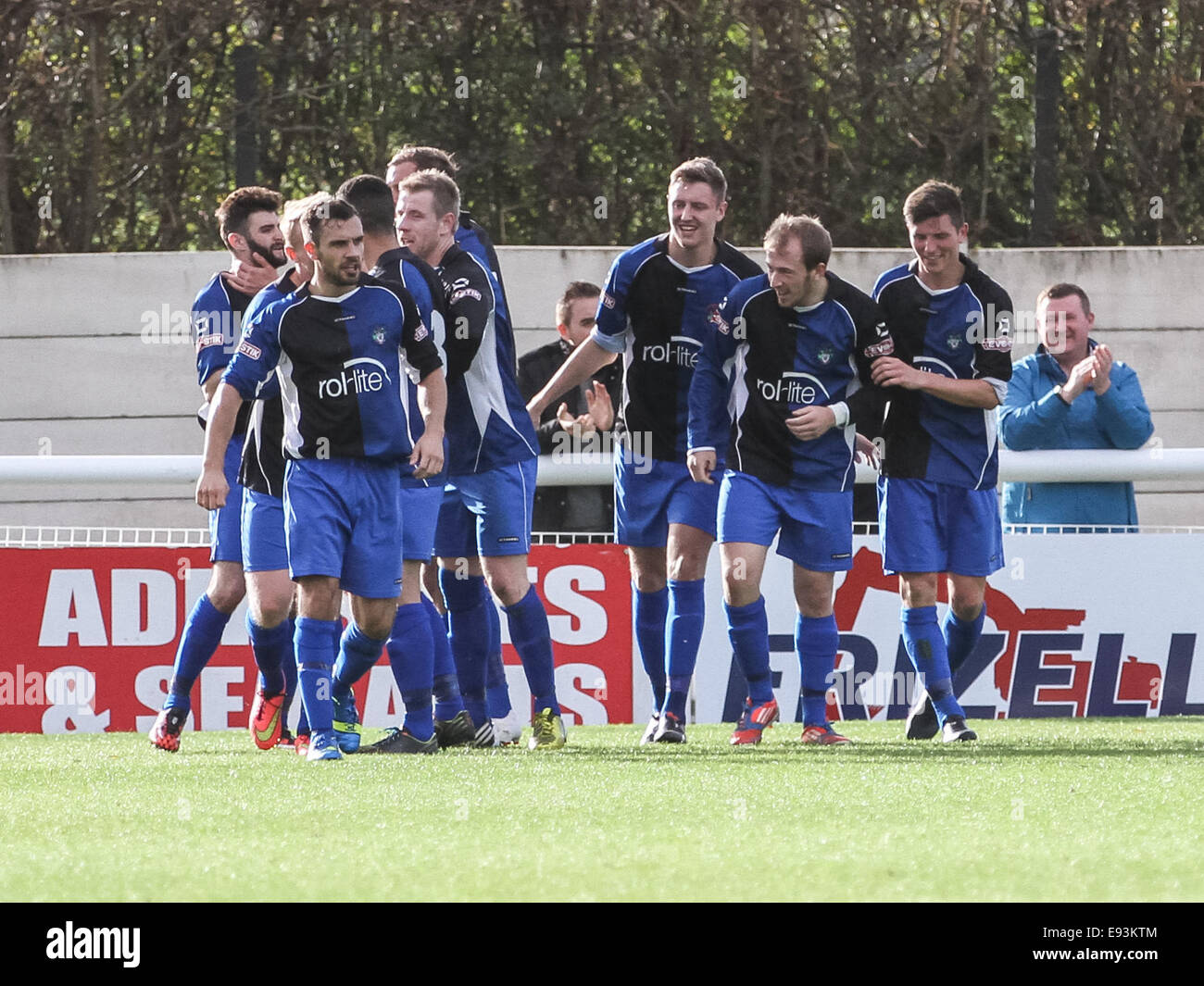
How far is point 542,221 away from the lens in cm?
1229

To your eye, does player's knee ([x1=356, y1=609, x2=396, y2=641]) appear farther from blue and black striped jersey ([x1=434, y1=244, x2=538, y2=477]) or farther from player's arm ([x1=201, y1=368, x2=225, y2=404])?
player's arm ([x1=201, y1=368, x2=225, y2=404])

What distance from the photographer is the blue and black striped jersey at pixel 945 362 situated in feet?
23.1

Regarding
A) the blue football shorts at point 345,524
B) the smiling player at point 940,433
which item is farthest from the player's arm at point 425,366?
the smiling player at point 940,433

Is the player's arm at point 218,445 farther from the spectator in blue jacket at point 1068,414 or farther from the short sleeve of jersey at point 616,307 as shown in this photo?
the spectator in blue jacket at point 1068,414

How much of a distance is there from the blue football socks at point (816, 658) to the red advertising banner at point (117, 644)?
169 centimetres

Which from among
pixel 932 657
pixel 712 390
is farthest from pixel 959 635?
pixel 712 390

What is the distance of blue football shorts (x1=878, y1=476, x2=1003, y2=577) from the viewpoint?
7.13 m

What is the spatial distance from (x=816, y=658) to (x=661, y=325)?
1.32 meters

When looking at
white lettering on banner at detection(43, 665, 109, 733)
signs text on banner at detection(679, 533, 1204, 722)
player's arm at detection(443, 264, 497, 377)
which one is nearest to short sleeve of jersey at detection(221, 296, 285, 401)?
player's arm at detection(443, 264, 497, 377)

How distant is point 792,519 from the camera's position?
268 inches

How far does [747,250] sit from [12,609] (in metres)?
4.77

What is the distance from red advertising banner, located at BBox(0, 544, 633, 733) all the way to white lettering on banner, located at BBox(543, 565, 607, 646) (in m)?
0.01

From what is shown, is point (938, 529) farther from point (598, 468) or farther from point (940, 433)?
point (598, 468)
